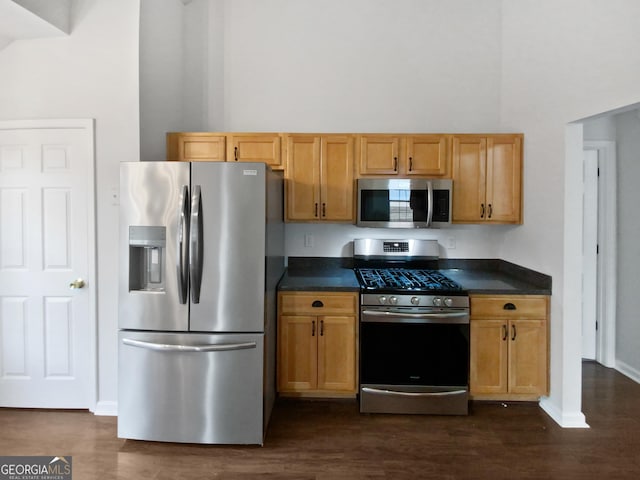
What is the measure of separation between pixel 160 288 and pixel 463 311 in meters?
2.20

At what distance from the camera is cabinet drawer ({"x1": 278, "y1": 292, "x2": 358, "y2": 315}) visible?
2.95 meters

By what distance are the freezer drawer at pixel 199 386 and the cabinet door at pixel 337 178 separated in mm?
1360

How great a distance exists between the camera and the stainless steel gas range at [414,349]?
2.81m

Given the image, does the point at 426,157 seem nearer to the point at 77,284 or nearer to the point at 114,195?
the point at 114,195

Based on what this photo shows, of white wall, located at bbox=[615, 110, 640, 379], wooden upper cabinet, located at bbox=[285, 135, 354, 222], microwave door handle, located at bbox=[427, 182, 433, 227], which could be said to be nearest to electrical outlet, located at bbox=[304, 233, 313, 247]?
wooden upper cabinet, located at bbox=[285, 135, 354, 222]

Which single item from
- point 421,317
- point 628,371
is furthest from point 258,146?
point 628,371

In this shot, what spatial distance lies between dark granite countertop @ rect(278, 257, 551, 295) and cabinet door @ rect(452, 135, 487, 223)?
558mm

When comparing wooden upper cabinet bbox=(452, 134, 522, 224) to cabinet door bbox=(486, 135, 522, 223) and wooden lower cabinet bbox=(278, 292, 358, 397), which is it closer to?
cabinet door bbox=(486, 135, 522, 223)

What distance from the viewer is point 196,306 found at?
242 centimetres

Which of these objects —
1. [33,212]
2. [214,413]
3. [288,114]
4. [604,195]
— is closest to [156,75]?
[288,114]

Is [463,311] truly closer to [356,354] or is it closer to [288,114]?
[356,354]

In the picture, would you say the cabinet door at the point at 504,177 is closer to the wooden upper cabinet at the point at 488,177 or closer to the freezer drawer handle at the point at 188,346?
the wooden upper cabinet at the point at 488,177

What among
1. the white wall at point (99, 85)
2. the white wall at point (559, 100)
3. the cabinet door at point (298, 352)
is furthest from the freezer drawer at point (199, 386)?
the white wall at point (559, 100)

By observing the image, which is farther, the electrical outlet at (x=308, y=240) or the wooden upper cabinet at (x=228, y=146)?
the electrical outlet at (x=308, y=240)
